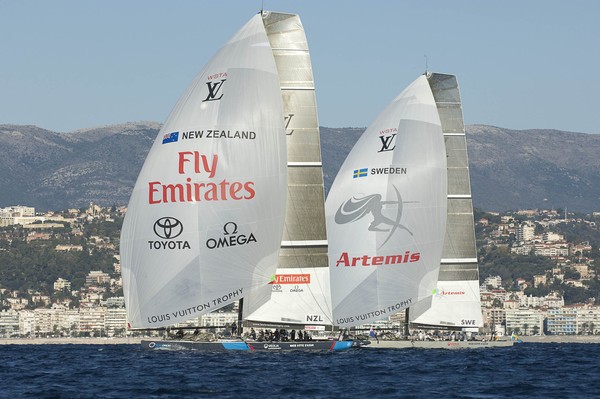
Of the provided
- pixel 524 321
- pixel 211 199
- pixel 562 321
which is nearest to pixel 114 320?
pixel 524 321

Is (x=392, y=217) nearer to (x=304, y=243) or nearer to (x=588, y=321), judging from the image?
(x=304, y=243)

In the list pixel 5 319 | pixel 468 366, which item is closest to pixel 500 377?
pixel 468 366

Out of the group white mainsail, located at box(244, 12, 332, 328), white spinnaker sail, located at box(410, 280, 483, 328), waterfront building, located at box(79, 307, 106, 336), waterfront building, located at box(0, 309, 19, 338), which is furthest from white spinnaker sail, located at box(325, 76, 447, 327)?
waterfront building, located at box(0, 309, 19, 338)

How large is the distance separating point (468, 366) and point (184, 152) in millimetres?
13177

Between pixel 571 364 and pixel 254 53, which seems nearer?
pixel 254 53

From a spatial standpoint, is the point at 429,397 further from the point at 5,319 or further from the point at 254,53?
the point at 5,319

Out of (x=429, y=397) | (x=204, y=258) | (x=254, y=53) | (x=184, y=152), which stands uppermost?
(x=254, y=53)

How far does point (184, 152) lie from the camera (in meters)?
54.2

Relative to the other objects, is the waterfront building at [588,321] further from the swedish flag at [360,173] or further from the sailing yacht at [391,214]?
the swedish flag at [360,173]

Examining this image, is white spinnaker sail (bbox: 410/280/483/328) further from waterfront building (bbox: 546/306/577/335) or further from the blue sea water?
waterfront building (bbox: 546/306/577/335)

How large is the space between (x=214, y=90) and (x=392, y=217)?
44.1 feet

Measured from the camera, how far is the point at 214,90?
179 feet

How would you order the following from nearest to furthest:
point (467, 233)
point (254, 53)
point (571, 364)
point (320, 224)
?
point (254, 53) → point (320, 224) → point (571, 364) → point (467, 233)

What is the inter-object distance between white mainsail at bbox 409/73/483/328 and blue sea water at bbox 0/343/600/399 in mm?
8370
